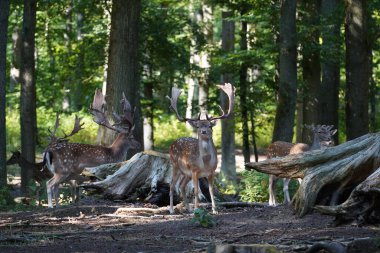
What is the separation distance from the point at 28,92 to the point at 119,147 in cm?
414

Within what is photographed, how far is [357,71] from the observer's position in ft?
55.8

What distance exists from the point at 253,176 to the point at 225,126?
35.8 ft

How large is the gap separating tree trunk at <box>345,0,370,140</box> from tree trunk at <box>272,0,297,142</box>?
1.90 meters

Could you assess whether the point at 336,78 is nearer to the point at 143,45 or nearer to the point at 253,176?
the point at 143,45

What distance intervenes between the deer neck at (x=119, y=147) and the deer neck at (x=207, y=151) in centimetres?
386

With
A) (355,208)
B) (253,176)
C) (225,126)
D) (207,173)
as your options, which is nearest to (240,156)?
(225,126)

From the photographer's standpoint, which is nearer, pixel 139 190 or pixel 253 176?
pixel 139 190

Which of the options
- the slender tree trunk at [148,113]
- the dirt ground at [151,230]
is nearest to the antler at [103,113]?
the dirt ground at [151,230]

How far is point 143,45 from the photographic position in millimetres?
25672

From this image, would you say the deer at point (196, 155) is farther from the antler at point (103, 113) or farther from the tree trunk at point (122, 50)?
the tree trunk at point (122, 50)

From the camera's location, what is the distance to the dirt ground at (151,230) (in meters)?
9.42

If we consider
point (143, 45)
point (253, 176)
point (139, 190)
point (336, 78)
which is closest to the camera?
point (139, 190)

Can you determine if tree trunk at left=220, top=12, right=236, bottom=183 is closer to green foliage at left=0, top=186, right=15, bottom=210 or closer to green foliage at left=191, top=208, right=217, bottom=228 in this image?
green foliage at left=0, top=186, right=15, bottom=210

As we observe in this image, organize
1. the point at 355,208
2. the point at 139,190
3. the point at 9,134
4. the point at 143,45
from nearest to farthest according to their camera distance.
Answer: the point at 355,208, the point at 139,190, the point at 143,45, the point at 9,134
